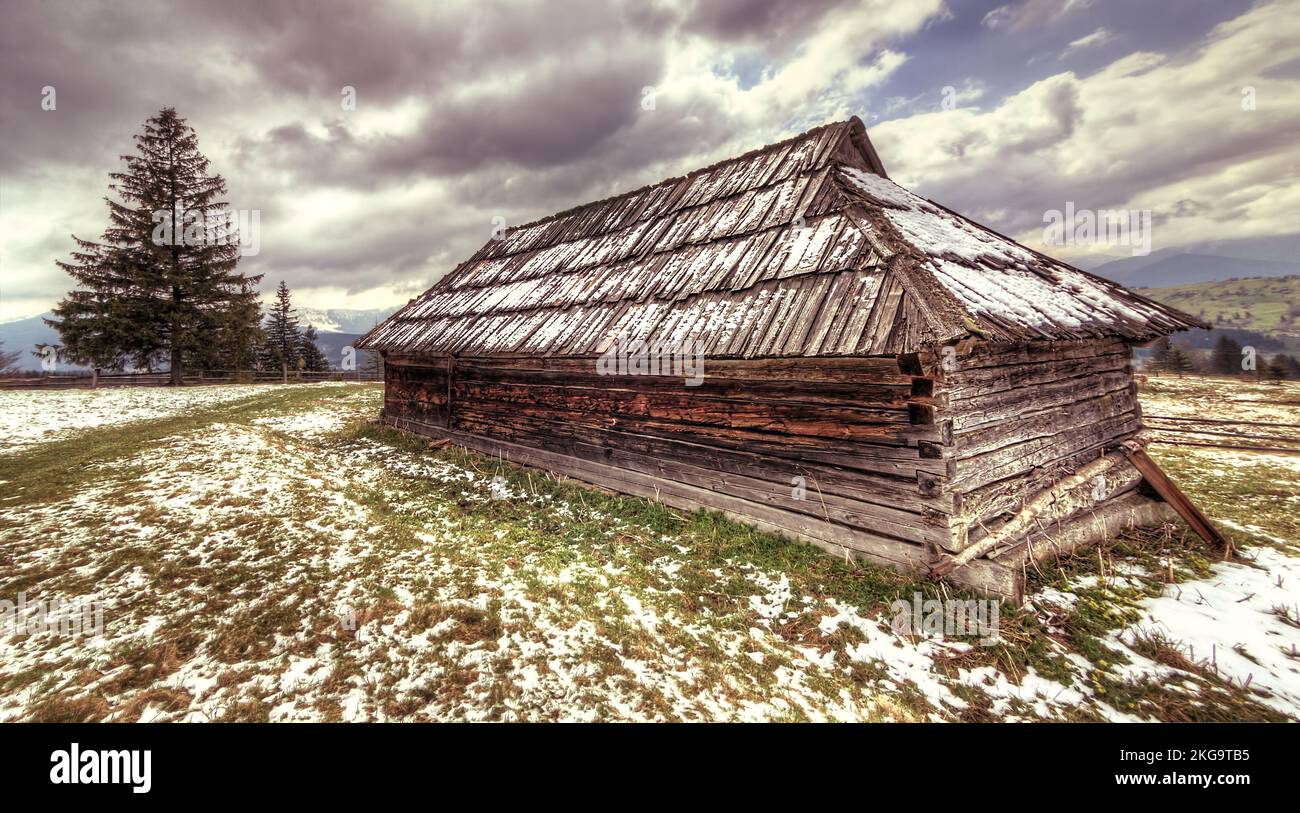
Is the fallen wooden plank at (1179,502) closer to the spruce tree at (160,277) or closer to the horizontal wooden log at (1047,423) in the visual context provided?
the horizontal wooden log at (1047,423)

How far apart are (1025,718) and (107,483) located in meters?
13.9

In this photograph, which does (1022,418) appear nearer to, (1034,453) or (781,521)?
(1034,453)

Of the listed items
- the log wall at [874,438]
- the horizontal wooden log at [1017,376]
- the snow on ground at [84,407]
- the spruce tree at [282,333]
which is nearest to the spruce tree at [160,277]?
the snow on ground at [84,407]

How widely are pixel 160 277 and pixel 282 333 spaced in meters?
19.6

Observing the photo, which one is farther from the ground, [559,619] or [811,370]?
[811,370]

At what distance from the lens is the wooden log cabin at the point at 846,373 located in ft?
16.1

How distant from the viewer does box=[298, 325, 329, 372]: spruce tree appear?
1548 inches

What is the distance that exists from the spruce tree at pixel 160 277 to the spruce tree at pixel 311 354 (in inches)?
589

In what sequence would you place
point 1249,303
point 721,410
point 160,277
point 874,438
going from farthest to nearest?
point 1249,303 < point 160,277 < point 721,410 < point 874,438

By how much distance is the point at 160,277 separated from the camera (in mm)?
22172

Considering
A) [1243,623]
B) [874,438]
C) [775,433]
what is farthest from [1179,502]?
[775,433]

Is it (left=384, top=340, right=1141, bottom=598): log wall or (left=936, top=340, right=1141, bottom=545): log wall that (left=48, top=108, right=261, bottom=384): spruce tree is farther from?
(left=936, top=340, right=1141, bottom=545): log wall

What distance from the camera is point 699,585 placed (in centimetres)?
533
